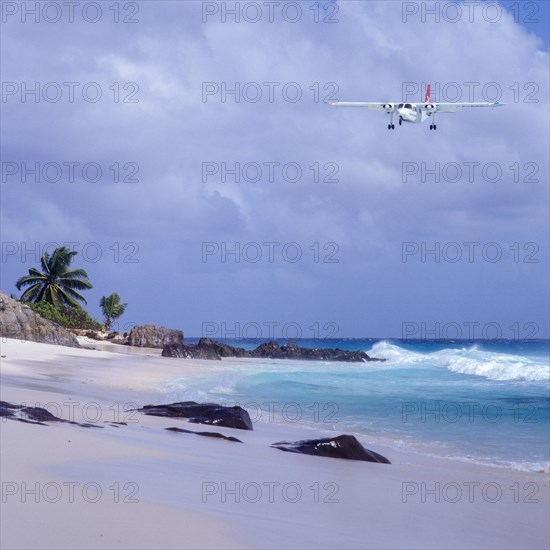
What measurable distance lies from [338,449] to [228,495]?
4158 mm

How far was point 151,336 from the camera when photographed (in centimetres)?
7569

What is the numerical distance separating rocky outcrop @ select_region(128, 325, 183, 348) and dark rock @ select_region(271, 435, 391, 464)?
6294 cm

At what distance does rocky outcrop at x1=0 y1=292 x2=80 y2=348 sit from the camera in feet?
157

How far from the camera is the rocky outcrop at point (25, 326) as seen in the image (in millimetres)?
47781

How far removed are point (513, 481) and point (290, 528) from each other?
6.22m

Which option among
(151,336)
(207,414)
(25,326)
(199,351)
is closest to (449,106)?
(207,414)

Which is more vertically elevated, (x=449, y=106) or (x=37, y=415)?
(x=449, y=106)

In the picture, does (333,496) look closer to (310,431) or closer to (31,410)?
(31,410)

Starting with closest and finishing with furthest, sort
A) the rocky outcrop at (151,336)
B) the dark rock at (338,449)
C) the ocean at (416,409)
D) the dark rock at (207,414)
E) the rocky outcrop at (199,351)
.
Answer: the dark rock at (338,449) < the dark rock at (207,414) < the ocean at (416,409) < the rocky outcrop at (199,351) < the rocky outcrop at (151,336)

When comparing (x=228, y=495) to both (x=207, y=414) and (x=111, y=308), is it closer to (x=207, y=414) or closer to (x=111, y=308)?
(x=207, y=414)

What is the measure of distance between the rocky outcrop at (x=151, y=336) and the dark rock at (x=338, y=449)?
62.9 metres

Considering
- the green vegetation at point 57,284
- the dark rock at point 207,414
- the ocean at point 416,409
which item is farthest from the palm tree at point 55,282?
the dark rock at point 207,414

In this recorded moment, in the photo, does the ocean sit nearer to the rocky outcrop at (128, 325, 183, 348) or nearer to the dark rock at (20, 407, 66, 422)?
the dark rock at (20, 407, 66, 422)

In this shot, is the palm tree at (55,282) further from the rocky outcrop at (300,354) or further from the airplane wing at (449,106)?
the airplane wing at (449,106)
